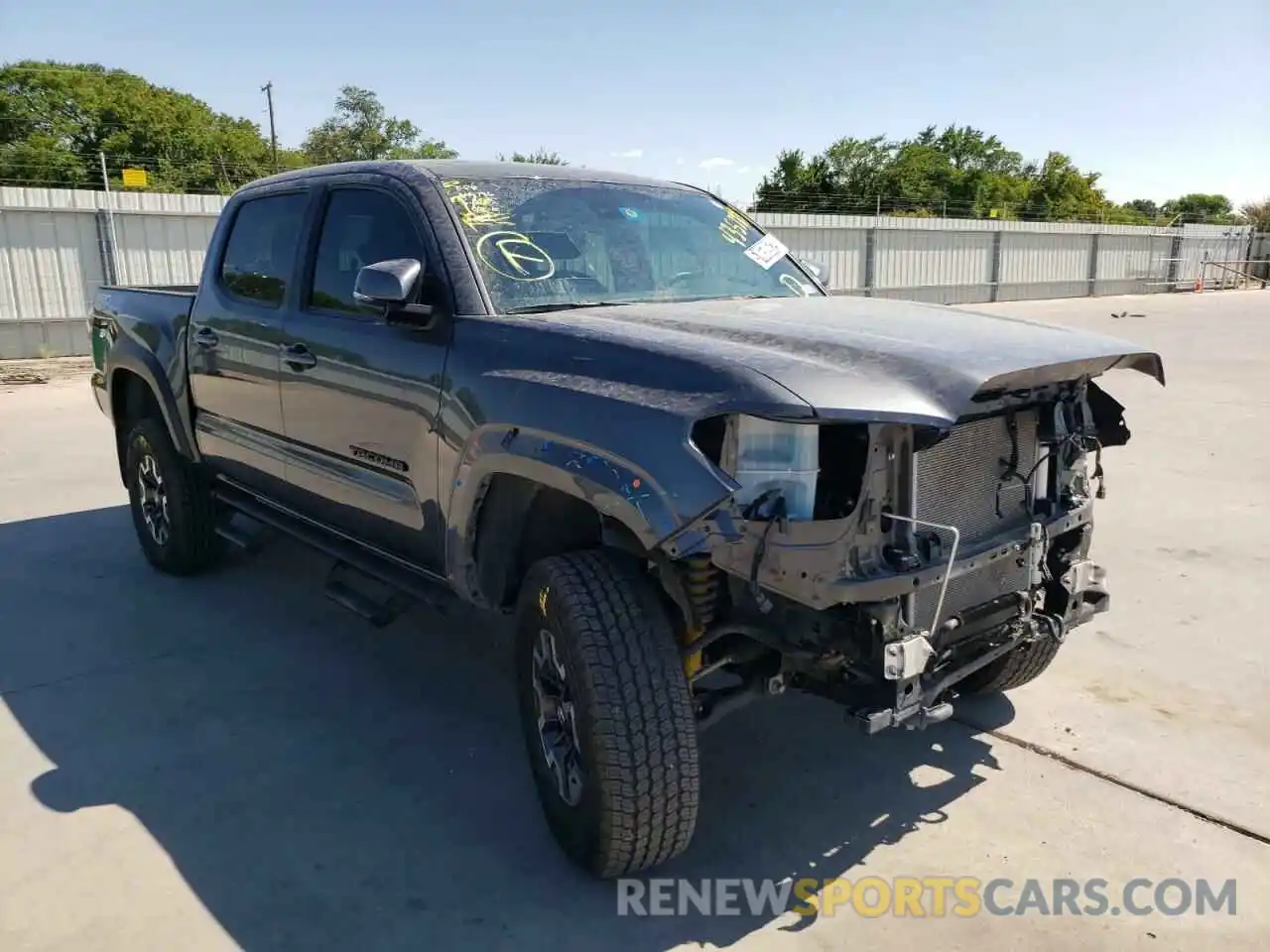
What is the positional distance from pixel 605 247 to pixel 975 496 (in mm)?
1616

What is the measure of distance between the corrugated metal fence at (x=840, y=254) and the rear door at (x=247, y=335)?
4908 mm

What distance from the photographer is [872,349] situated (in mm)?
2680

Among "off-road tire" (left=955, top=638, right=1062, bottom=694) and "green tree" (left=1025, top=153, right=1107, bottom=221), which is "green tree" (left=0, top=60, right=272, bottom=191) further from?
"off-road tire" (left=955, top=638, right=1062, bottom=694)

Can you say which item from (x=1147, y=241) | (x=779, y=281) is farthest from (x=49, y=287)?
(x=1147, y=241)

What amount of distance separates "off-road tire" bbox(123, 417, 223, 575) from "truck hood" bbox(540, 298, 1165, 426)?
290cm

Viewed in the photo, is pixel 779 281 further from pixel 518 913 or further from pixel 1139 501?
pixel 1139 501

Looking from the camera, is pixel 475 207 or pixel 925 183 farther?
pixel 925 183

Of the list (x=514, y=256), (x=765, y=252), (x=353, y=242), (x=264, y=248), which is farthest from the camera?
(x=264, y=248)

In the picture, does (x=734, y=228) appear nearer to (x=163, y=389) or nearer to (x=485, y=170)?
(x=485, y=170)

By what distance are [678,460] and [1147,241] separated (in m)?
38.2

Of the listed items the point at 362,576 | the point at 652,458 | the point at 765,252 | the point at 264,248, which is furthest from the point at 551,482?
the point at 264,248

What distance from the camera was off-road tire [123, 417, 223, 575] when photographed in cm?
527

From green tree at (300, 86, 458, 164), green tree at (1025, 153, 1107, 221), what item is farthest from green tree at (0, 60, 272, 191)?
green tree at (1025, 153, 1107, 221)

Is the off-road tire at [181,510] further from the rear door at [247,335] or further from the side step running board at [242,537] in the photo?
the rear door at [247,335]
